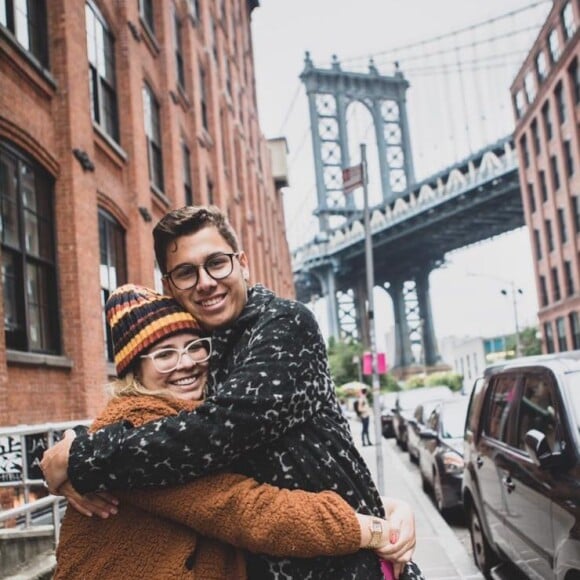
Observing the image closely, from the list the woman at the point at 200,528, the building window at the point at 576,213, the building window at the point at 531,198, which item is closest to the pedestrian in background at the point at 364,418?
the woman at the point at 200,528

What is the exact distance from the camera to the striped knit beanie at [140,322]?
6.47ft

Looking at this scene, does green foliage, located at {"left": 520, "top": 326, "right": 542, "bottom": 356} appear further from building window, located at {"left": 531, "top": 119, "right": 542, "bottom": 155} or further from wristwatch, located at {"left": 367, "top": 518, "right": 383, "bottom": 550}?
wristwatch, located at {"left": 367, "top": 518, "right": 383, "bottom": 550}

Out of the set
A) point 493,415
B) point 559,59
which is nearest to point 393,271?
point 559,59

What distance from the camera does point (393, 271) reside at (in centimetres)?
9031

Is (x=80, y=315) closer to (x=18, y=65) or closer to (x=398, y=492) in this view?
(x=18, y=65)

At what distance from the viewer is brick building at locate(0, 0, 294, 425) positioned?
815 cm

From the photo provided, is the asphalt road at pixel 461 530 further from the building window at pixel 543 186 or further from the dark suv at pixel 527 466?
the building window at pixel 543 186

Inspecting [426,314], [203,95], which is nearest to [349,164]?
[426,314]

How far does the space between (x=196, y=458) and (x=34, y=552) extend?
3125mm

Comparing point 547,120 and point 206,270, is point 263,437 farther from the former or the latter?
point 547,120

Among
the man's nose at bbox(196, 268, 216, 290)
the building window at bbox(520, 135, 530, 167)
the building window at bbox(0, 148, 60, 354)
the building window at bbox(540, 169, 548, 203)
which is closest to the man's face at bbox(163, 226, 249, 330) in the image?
the man's nose at bbox(196, 268, 216, 290)

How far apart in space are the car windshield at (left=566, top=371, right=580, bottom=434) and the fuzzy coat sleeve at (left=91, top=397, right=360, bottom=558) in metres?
2.94

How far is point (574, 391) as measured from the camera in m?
4.48

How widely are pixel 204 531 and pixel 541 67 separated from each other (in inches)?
1957
